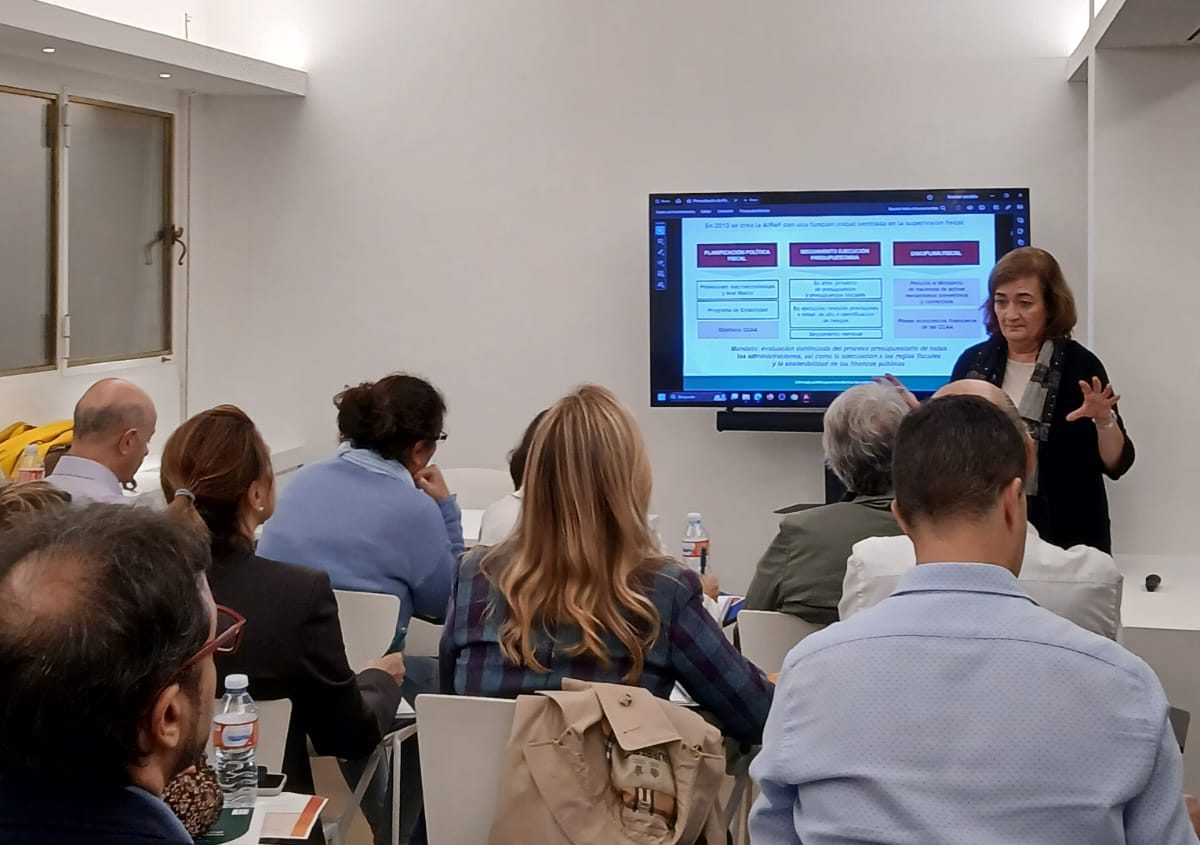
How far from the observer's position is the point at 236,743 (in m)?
2.35

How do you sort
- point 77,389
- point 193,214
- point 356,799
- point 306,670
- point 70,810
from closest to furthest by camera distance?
point 70,810 < point 306,670 < point 356,799 < point 77,389 < point 193,214

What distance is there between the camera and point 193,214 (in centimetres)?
634

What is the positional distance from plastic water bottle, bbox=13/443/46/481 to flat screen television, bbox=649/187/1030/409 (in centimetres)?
248

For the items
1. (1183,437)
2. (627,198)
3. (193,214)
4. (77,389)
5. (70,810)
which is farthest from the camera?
(193,214)

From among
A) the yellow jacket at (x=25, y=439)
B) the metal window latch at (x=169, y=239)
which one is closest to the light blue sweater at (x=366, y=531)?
the yellow jacket at (x=25, y=439)

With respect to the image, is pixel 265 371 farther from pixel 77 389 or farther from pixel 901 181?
pixel 901 181

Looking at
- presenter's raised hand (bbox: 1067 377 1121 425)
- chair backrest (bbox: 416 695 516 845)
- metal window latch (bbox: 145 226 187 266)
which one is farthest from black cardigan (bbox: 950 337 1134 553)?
metal window latch (bbox: 145 226 187 266)

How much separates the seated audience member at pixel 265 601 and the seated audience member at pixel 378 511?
1.90 feet

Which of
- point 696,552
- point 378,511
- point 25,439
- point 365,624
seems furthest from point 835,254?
point 25,439

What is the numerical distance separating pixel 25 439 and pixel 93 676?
3921mm

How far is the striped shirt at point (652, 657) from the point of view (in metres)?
2.45

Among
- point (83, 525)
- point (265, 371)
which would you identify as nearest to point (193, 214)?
point (265, 371)

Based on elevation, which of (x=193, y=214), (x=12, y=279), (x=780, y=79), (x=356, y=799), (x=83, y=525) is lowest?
(x=356, y=799)

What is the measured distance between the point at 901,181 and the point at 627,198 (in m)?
1.20
